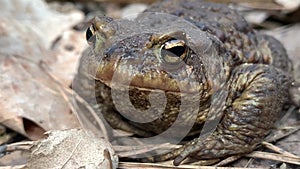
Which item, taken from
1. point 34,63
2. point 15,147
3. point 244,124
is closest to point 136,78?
point 244,124

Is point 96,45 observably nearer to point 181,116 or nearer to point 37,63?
point 181,116

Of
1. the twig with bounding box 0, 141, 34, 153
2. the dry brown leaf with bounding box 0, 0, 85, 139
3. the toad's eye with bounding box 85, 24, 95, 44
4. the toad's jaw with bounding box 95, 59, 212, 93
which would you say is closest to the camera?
the toad's jaw with bounding box 95, 59, 212, 93

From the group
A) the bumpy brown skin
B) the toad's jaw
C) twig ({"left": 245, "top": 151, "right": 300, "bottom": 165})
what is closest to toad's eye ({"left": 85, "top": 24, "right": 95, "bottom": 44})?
the bumpy brown skin

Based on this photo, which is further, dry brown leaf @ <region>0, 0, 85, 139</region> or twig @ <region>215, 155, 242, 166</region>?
dry brown leaf @ <region>0, 0, 85, 139</region>

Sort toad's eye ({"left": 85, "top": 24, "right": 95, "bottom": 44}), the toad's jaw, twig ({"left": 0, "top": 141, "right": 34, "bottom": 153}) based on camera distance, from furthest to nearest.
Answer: twig ({"left": 0, "top": 141, "right": 34, "bottom": 153}) → toad's eye ({"left": 85, "top": 24, "right": 95, "bottom": 44}) → the toad's jaw

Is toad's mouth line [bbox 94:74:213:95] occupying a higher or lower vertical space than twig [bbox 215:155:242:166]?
higher

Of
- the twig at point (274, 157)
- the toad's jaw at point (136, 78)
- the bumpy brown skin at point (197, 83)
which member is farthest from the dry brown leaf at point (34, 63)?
the twig at point (274, 157)

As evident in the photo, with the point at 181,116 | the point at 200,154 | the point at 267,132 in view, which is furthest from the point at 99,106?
the point at 267,132

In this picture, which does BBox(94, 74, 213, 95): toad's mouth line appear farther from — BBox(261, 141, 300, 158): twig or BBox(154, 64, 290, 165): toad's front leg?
BBox(261, 141, 300, 158): twig
